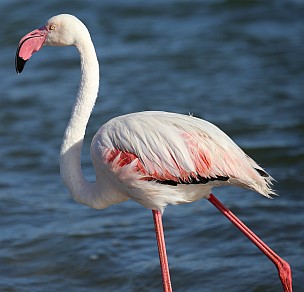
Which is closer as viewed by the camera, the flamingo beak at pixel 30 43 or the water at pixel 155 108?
the flamingo beak at pixel 30 43

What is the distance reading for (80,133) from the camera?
6.05 meters

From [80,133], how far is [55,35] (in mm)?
777

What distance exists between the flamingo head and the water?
7.20ft

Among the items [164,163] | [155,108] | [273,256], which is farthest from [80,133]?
[155,108]

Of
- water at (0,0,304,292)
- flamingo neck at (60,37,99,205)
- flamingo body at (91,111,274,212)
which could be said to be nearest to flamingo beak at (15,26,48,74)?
flamingo neck at (60,37,99,205)

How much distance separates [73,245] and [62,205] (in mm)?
994

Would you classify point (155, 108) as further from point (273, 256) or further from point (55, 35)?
point (273, 256)

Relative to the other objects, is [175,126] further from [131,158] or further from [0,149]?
[0,149]

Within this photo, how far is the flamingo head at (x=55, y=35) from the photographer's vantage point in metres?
6.04

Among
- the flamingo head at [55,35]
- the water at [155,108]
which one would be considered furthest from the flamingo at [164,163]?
the water at [155,108]

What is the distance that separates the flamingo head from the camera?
604 centimetres

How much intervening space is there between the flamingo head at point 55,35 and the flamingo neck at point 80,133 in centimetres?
9

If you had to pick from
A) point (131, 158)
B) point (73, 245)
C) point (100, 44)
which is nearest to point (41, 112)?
point (100, 44)

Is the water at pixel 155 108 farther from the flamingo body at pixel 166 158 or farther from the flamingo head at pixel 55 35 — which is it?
the flamingo head at pixel 55 35
